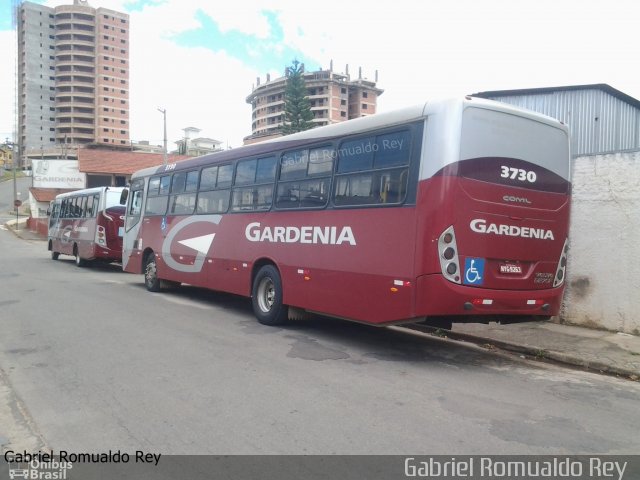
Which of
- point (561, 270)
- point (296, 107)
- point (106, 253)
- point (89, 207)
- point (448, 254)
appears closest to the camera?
point (448, 254)

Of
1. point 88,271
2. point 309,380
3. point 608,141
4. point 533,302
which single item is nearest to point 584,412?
point 533,302

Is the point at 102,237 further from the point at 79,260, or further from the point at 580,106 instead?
the point at 580,106

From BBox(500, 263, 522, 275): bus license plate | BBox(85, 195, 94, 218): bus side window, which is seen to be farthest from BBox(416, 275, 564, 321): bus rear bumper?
BBox(85, 195, 94, 218): bus side window

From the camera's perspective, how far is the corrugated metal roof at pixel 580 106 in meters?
13.5

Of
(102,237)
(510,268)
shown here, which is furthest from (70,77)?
(510,268)

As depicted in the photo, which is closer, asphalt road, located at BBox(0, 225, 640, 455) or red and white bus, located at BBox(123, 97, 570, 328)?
asphalt road, located at BBox(0, 225, 640, 455)

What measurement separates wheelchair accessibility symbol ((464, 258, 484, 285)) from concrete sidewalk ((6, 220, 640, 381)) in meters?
1.98

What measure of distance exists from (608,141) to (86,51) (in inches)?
4758

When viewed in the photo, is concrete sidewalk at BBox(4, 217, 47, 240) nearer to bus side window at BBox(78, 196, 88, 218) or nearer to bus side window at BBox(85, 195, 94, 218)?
bus side window at BBox(78, 196, 88, 218)

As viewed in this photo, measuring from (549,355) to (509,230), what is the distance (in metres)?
2.09

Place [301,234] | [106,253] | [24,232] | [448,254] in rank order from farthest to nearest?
1. [24,232]
2. [106,253]
3. [301,234]
4. [448,254]

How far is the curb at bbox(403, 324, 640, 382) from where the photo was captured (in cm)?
666

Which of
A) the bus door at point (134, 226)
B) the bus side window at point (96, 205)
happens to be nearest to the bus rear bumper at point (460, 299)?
the bus door at point (134, 226)

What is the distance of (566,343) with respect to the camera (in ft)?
26.1
